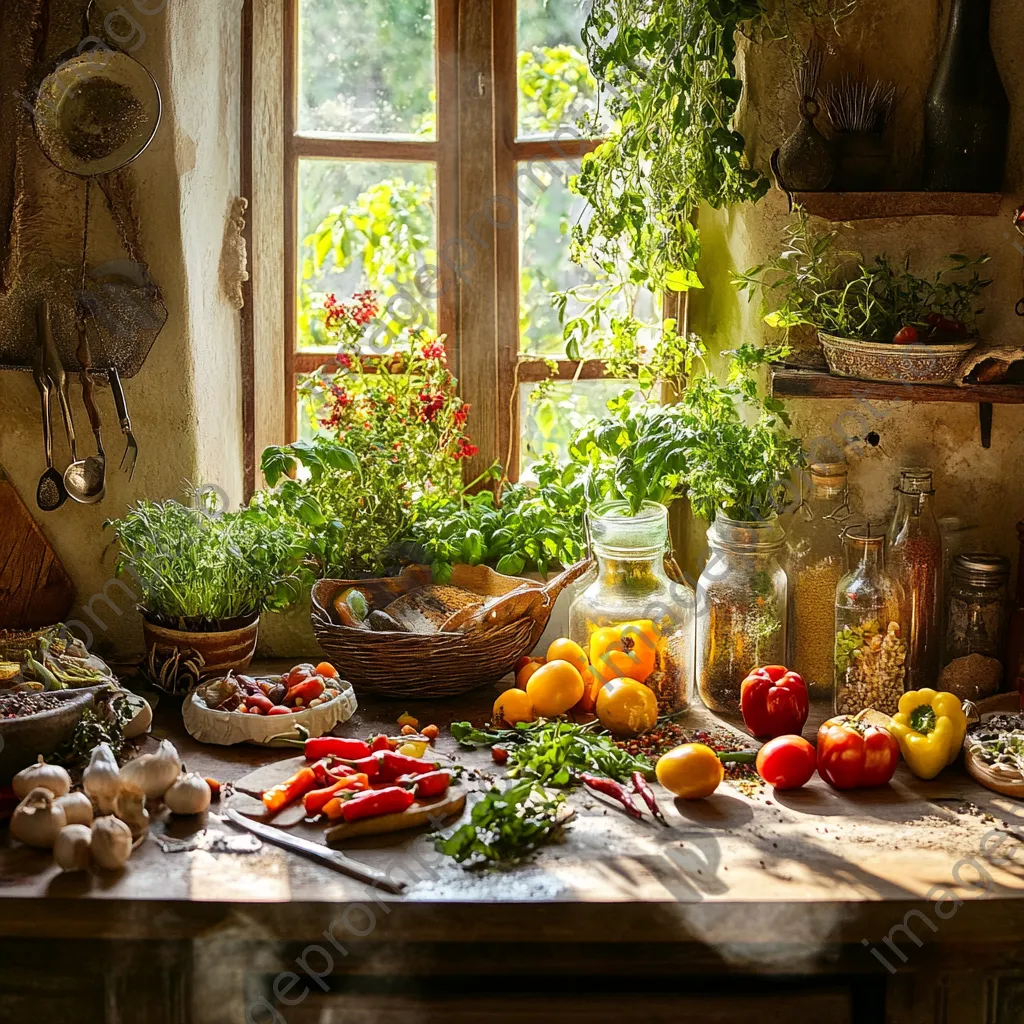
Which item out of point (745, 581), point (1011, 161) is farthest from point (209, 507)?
point (1011, 161)

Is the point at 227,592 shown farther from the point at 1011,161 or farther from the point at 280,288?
the point at 1011,161

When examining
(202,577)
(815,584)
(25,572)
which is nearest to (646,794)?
(815,584)

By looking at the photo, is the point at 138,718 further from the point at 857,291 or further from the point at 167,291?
the point at 857,291

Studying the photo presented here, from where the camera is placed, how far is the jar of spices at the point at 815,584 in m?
2.22

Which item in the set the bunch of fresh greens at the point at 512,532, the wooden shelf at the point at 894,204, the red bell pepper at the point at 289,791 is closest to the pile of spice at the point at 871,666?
the bunch of fresh greens at the point at 512,532

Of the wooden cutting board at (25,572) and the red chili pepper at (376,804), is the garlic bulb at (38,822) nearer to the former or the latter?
the red chili pepper at (376,804)

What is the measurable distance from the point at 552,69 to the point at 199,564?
1237 millimetres

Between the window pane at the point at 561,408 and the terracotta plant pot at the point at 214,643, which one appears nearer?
the terracotta plant pot at the point at 214,643

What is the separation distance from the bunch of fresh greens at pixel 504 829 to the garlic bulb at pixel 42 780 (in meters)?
0.55

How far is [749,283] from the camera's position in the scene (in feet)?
7.36

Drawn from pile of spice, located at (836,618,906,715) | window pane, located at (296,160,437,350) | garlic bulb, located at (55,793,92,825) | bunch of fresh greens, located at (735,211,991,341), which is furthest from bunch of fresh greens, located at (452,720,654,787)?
window pane, located at (296,160,437,350)

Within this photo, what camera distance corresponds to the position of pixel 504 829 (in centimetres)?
175

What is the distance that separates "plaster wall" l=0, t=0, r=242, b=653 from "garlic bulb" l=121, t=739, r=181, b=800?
2.01ft

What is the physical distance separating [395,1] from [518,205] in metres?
Result: 0.47
